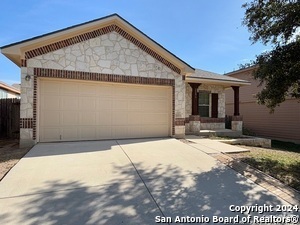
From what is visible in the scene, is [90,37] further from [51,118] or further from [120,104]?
[51,118]

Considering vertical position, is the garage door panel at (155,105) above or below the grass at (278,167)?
above

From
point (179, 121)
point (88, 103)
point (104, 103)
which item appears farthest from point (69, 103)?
point (179, 121)

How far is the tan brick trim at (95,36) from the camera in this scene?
7.74 metres

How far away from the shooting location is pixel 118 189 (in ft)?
13.2

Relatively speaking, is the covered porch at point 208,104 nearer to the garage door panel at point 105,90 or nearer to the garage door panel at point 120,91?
the garage door panel at point 120,91

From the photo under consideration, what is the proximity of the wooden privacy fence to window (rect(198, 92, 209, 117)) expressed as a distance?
1037 centimetres

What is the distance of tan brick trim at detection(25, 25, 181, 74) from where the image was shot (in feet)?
25.4

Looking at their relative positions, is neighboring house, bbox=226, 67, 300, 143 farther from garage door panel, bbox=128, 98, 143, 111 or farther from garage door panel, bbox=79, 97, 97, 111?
garage door panel, bbox=79, 97, 97, 111

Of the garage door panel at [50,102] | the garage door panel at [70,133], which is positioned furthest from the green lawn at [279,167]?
the garage door panel at [50,102]

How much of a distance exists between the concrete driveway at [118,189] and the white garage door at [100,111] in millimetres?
1958

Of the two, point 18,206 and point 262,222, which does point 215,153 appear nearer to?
point 262,222

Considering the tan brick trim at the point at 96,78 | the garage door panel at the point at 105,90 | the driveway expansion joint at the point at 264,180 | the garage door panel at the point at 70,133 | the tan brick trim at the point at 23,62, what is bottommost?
the driveway expansion joint at the point at 264,180

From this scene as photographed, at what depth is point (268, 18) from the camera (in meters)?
6.03

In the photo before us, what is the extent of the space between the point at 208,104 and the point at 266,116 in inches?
239
